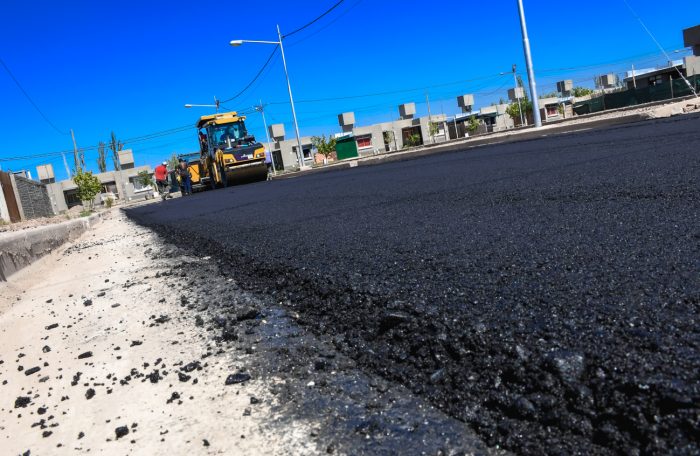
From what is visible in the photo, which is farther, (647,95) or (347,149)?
(347,149)

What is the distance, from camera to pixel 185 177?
2792 cm

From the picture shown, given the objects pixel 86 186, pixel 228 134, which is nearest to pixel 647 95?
Answer: pixel 228 134

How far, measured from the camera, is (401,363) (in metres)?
2.17

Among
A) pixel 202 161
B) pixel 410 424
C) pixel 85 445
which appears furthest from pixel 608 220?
pixel 202 161

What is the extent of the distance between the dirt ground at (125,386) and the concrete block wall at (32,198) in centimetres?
2001

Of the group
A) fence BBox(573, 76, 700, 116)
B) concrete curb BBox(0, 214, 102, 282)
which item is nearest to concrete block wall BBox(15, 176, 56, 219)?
concrete curb BBox(0, 214, 102, 282)

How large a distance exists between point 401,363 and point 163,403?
923mm

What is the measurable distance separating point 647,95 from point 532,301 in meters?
38.2

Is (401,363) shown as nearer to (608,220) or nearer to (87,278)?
(608,220)

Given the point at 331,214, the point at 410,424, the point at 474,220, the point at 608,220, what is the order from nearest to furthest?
the point at 410,424 → the point at 608,220 → the point at 474,220 → the point at 331,214

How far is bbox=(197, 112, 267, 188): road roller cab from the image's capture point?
2297 centimetres

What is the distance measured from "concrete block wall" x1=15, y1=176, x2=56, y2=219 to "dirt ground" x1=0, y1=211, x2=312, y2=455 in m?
20.0

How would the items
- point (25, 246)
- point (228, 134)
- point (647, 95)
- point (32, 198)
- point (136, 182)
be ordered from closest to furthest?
point (25, 246) → point (228, 134) → point (32, 198) → point (647, 95) → point (136, 182)

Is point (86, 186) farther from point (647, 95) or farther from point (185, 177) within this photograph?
point (647, 95)
